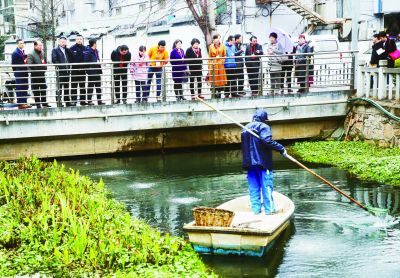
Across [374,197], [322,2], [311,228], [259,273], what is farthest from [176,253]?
[322,2]

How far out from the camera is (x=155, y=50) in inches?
727

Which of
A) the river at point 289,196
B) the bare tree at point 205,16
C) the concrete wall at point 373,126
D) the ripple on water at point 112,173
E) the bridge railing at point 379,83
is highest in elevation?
the bare tree at point 205,16

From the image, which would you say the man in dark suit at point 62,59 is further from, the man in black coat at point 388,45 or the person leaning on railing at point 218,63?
the man in black coat at point 388,45

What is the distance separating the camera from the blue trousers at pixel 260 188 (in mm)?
11101

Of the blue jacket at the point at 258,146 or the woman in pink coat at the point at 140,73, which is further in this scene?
the woman in pink coat at the point at 140,73

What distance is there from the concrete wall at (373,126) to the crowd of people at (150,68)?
6.30ft

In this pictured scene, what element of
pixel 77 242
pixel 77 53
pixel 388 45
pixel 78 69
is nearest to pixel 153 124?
pixel 78 69

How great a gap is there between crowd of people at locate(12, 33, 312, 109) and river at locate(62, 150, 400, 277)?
2.05 m

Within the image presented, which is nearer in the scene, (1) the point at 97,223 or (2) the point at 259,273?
(2) the point at 259,273

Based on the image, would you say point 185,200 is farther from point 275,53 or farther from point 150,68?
point 275,53

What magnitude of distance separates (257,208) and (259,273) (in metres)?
2.00

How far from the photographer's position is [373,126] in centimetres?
1853

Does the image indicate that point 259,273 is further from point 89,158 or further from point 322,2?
point 322,2

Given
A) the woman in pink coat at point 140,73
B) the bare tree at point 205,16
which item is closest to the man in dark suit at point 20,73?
the woman in pink coat at point 140,73
